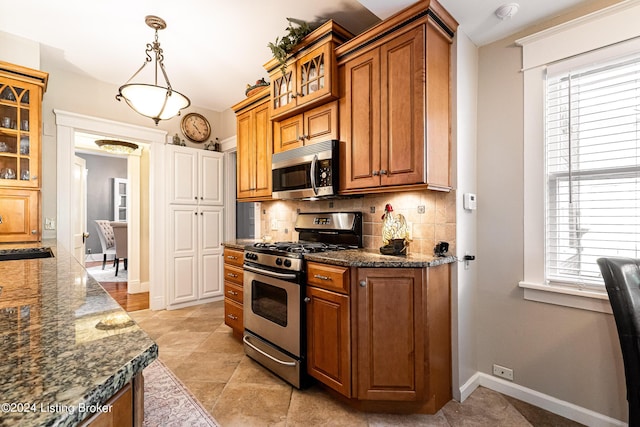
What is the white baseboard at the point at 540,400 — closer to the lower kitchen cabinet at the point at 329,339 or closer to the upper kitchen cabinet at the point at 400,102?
the lower kitchen cabinet at the point at 329,339

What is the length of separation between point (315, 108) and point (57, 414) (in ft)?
8.17

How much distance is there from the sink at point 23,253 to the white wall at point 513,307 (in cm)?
324

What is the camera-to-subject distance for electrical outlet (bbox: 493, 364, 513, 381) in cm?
216

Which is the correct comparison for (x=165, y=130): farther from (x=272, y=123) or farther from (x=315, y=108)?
(x=315, y=108)

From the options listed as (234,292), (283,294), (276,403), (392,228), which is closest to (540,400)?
(392,228)

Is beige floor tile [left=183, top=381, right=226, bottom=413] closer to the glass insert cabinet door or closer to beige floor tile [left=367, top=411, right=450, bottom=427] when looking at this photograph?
beige floor tile [left=367, top=411, right=450, bottom=427]

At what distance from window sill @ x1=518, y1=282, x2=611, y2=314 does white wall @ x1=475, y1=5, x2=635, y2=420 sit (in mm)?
43

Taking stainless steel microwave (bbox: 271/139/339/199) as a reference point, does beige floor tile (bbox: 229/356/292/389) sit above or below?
below

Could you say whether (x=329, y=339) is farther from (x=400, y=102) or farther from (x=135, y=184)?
(x=135, y=184)

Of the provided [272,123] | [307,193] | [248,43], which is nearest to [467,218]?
[307,193]

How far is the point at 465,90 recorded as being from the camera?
85.9 inches

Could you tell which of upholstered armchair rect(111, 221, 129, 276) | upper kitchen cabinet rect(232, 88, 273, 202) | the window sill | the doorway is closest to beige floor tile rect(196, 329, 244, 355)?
the doorway

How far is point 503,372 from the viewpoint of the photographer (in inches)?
86.1

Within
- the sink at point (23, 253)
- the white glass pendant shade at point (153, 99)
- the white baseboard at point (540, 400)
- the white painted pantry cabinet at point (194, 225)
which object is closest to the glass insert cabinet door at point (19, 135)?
the sink at point (23, 253)
